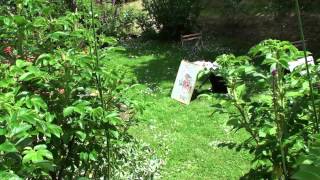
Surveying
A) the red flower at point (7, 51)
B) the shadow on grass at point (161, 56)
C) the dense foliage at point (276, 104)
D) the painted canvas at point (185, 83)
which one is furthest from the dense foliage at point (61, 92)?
the shadow on grass at point (161, 56)

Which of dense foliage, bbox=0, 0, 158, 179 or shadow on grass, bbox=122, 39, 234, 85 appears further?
shadow on grass, bbox=122, 39, 234, 85

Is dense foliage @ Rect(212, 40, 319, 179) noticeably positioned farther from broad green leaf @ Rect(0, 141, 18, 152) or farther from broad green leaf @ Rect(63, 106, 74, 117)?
broad green leaf @ Rect(0, 141, 18, 152)

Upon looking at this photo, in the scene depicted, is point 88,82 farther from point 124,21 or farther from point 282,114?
point 124,21

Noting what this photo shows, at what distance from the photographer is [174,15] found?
11664 mm

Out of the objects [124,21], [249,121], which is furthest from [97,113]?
[124,21]

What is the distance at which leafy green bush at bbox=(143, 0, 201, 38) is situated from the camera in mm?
11688

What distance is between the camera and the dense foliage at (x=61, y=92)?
8.66 feet

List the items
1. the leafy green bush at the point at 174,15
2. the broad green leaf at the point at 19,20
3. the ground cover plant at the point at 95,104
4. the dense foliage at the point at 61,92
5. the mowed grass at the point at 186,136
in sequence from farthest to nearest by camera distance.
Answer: the leafy green bush at the point at 174,15, the mowed grass at the point at 186,136, the broad green leaf at the point at 19,20, the dense foliage at the point at 61,92, the ground cover plant at the point at 95,104

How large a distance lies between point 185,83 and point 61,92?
462cm

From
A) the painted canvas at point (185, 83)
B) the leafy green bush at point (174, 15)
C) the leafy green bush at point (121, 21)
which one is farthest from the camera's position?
the leafy green bush at point (121, 21)

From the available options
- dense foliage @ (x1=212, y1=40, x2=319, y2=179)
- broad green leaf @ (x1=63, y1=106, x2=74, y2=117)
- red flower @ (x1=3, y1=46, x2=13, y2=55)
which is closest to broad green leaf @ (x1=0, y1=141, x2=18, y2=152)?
broad green leaf @ (x1=63, y1=106, x2=74, y2=117)

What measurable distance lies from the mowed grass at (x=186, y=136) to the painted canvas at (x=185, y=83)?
0.11m

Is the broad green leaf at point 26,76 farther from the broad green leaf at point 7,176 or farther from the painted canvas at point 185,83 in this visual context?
the painted canvas at point 185,83

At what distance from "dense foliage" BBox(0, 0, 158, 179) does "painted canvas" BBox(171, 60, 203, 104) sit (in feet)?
12.5
